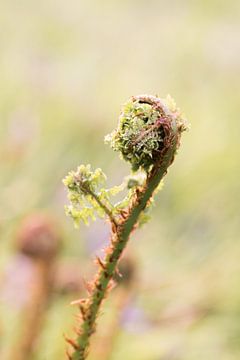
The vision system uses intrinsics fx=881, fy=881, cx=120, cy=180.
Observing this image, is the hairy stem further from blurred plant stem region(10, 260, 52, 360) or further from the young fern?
blurred plant stem region(10, 260, 52, 360)

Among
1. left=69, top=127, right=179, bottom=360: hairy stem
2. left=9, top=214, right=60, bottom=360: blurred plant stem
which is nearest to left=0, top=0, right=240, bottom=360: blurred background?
left=9, top=214, right=60, bottom=360: blurred plant stem

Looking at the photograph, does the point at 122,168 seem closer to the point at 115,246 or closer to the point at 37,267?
the point at 37,267

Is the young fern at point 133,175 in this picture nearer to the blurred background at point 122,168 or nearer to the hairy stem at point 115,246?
the hairy stem at point 115,246

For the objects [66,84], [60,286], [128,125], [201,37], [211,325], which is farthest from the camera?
[201,37]

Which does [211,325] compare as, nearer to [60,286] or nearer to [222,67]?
[60,286]

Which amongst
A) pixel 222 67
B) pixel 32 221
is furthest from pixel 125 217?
pixel 222 67

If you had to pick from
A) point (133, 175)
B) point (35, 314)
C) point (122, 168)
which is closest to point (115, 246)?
point (133, 175)
